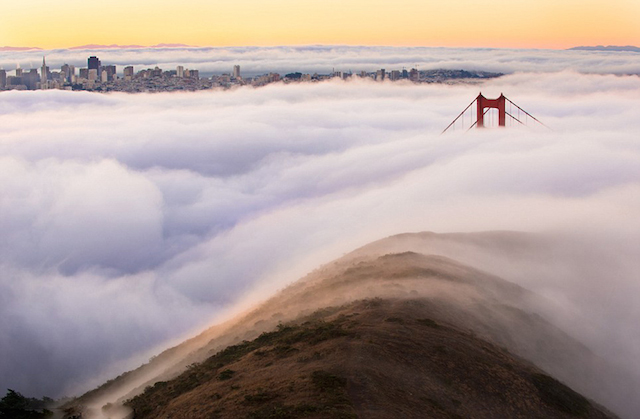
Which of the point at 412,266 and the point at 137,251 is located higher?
the point at 412,266

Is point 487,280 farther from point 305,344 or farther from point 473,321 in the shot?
point 305,344

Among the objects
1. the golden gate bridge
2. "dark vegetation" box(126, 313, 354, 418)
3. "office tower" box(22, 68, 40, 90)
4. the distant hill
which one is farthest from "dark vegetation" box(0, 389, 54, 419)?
"office tower" box(22, 68, 40, 90)

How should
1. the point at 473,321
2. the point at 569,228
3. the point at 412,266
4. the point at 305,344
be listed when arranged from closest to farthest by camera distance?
the point at 305,344, the point at 473,321, the point at 412,266, the point at 569,228

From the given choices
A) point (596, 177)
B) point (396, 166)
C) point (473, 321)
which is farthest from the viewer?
point (396, 166)

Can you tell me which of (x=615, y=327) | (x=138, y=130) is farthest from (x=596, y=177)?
(x=138, y=130)

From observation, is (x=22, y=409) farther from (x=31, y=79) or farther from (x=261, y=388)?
(x=31, y=79)

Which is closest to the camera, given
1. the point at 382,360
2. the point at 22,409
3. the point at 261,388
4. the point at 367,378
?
the point at 367,378

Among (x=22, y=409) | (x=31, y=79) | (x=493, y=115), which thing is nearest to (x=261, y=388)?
(x=22, y=409)
